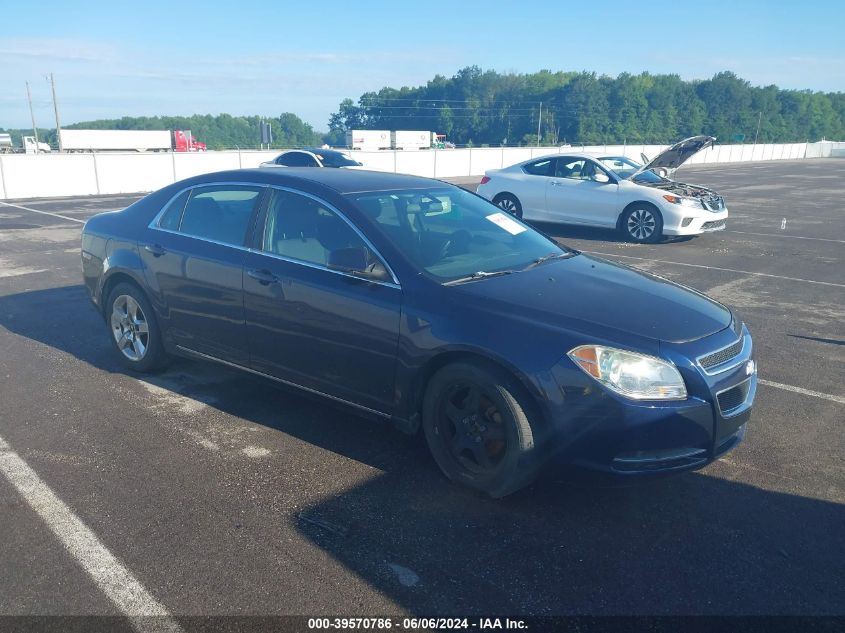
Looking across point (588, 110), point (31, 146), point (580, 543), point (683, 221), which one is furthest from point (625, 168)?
point (588, 110)

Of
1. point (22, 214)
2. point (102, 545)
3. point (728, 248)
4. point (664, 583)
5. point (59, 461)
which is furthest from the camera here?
point (22, 214)

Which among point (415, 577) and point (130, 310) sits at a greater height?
point (130, 310)

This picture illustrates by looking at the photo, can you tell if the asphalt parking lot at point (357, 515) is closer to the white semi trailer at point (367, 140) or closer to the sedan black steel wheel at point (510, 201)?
the sedan black steel wheel at point (510, 201)

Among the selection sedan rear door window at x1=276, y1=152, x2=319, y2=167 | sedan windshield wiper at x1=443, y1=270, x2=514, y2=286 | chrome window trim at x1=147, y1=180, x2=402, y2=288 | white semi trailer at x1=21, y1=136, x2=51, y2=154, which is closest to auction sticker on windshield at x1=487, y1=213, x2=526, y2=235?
sedan windshield wiper at x1=443, y1=270, x2=514, y2=286

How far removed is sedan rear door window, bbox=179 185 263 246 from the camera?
4.59 meters

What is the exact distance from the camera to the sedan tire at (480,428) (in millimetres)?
3365

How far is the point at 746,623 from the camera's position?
8.78 ft

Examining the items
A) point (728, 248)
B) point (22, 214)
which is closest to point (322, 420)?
point (728, 248)

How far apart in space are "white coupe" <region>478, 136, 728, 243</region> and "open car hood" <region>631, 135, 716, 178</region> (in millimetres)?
260

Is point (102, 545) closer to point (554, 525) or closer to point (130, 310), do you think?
point (554, 525)

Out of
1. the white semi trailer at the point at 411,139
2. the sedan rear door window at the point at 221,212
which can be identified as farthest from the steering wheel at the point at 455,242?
the white semi trailer at the point at 411,139

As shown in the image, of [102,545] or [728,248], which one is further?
[728,248]

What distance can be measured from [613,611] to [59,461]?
308 cm

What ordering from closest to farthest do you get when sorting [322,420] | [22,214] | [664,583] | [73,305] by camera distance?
[664,583], [322,420], [73,305], [22,214]
